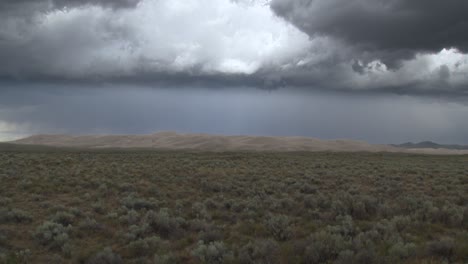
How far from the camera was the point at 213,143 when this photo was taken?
4889 inches

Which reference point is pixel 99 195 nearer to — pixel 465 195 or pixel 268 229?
pixel 268 229

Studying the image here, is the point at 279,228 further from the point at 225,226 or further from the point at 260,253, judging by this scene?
the point at 260,253

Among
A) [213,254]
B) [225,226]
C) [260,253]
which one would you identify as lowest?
[225,226]

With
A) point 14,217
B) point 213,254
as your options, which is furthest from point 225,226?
point 14,217

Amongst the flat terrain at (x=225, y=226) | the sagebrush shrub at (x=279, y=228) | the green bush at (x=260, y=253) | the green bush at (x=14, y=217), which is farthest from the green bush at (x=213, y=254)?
the green bush at (x=14, y=217)

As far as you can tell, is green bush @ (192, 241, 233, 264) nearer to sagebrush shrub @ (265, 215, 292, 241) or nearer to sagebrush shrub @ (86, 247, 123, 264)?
sagebrush shrub @ (86, 247, 123, 264)

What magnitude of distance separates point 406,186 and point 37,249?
58.1 feet

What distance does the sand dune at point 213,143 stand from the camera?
375 feet

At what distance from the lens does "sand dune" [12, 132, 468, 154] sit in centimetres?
11438

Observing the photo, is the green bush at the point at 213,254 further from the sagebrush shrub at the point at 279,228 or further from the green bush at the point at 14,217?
the green bush at the point at 14,217

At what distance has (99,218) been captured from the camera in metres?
11.8

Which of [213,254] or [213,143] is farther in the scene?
[213,143]

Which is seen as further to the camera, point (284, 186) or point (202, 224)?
point (284, 186)

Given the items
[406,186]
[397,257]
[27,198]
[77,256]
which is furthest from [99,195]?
[406,186]
